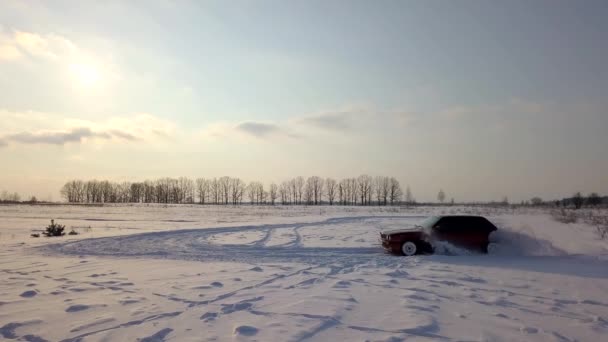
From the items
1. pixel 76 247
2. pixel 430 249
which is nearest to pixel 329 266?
pixel 430 249

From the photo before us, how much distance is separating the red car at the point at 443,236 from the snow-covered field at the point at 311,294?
1.29 feet

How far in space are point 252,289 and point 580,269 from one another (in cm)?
870

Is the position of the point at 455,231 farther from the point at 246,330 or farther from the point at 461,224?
the point at 246,330

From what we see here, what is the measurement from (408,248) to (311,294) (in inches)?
254

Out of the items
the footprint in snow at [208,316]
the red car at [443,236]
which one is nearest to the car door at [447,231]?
the red car at [443,236]

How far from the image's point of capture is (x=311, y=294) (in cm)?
735

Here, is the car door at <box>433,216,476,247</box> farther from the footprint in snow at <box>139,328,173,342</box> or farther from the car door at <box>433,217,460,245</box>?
the footprint in snow at <box>139,328,173,342</box>

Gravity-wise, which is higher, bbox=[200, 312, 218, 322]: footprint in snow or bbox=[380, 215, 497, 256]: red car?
bbox=[380, 215, 497, 256]: red car

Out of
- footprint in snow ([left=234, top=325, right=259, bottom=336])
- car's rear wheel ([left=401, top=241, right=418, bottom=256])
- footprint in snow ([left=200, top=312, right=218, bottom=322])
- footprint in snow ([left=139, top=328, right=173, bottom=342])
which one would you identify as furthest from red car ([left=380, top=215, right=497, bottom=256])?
footprint in snow ([left=139, top=328, right=173, bottom=342])

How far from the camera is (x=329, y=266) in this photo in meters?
10.6

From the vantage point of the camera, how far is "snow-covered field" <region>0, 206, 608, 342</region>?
5316mm

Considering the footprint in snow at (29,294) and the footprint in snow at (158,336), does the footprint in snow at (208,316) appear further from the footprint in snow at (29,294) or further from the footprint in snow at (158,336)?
the footprint in snow at (29,294)

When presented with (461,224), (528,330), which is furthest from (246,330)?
(461,224)

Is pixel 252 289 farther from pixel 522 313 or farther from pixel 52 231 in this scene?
pixel 52 231
